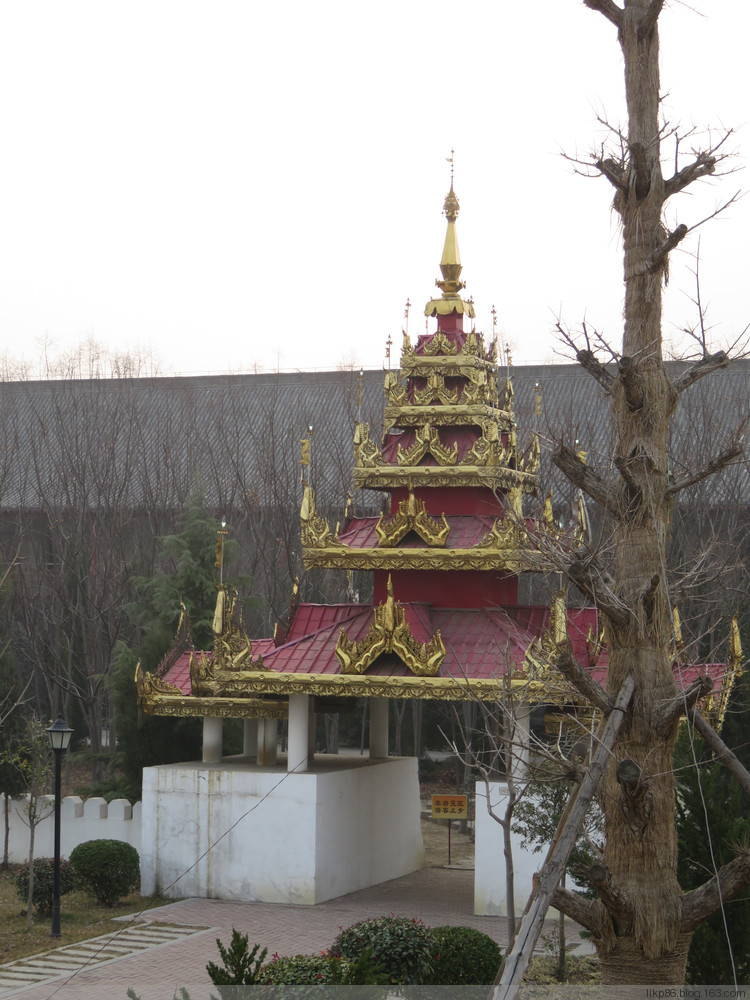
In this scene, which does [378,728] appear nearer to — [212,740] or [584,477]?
[212,740]

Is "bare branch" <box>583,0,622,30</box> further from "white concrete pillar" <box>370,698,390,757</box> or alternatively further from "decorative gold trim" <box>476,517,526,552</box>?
"white concrete pillar" <box>370,698,390,757</box>

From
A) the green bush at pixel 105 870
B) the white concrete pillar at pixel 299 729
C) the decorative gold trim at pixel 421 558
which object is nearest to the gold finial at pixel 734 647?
the decorative gold trim at pixel 421 558

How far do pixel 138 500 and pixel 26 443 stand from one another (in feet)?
15.5

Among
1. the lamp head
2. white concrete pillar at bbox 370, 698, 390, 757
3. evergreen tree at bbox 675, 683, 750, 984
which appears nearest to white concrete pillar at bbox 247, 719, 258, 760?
white concrete pillar at bbox 370, 698, 390, 757

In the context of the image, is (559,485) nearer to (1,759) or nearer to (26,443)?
(1,759)

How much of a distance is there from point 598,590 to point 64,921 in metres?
10.7

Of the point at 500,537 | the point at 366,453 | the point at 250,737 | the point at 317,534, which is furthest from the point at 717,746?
the point at 250,737

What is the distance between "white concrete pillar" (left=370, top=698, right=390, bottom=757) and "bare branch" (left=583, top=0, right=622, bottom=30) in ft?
42.1

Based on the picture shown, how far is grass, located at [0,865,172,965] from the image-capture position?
1457 centimetres

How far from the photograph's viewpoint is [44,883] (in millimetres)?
16438

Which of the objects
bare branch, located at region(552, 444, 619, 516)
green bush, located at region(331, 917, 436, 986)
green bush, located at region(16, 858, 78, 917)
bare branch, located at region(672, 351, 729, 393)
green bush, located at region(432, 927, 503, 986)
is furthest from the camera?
green bush, located at region(16, 858, 78, 917)

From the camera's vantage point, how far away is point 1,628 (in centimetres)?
2844

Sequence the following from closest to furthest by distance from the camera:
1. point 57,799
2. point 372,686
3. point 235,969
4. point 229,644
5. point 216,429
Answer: point 235,969, point 57,799, point 372,686, point 229,644, point 216,429

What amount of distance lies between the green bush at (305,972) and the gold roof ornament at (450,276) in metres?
10.4
